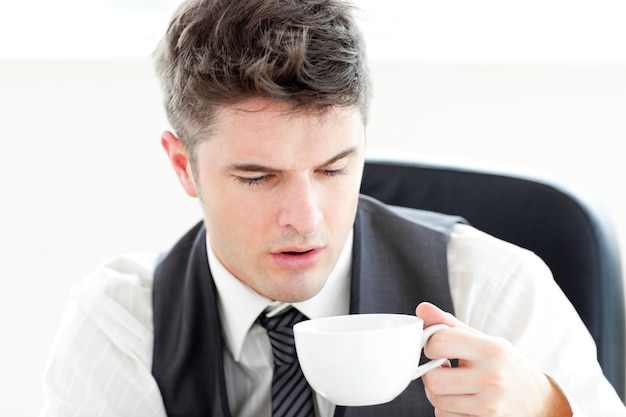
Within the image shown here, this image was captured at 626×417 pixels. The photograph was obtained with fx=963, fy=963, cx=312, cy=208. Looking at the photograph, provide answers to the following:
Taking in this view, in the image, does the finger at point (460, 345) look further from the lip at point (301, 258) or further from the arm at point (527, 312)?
the lip at point (301, 258)

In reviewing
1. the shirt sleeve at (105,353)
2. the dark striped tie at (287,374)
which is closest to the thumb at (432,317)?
the dark striped tie at (287,374)

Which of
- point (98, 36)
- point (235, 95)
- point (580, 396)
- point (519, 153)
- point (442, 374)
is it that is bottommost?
point (580, 396)

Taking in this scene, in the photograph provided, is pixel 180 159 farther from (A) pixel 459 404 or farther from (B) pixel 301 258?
(A) pixel 459 404

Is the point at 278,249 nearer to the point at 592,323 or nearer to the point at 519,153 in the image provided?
the point at 592,323

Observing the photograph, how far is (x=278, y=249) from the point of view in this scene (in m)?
1.25

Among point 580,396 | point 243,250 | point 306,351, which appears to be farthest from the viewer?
point 243,250

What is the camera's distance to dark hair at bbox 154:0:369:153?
1.20 metres

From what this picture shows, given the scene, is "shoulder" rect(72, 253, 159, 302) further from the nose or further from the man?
the nose

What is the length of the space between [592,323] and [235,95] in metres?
0.58

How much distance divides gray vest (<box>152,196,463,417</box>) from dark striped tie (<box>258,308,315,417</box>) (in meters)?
0.08

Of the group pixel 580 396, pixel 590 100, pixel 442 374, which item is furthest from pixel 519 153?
pixel 442 374

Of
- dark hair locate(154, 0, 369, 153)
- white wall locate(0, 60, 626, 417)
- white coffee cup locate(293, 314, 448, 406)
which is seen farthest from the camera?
white wall locate(0, 60, 626, 417)

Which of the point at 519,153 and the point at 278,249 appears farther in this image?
the point at 519,153

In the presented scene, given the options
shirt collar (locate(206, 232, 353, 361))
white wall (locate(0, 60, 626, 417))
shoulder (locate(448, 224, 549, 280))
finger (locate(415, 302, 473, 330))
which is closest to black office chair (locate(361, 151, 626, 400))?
shoulder (locate(448, 224, 549, 280))
